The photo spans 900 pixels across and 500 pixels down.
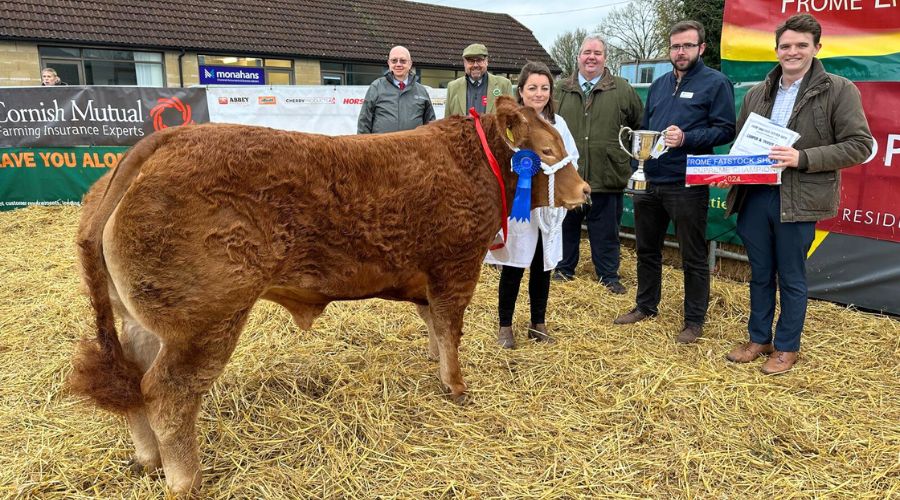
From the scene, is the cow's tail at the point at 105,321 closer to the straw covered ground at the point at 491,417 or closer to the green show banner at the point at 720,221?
the straw covered ground at the point at 491,417

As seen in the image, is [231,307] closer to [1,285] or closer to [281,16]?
[1,285]

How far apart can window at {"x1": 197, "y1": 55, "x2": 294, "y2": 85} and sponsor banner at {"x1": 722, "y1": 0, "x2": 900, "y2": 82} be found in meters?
16.2

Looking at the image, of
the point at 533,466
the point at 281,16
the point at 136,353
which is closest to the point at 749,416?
the point at 533,466

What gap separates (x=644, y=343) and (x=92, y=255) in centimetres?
363

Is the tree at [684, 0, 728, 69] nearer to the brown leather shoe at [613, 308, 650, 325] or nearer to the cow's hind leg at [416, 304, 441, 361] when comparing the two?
the brown leather shoe at [613, 308, 650, 325]

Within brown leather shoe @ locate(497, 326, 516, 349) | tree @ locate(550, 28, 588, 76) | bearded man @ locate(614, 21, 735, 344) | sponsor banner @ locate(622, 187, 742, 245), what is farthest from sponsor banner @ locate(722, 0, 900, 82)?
tree @ locate(550, 28, 588, 76)

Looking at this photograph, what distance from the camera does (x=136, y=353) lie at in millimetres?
2578

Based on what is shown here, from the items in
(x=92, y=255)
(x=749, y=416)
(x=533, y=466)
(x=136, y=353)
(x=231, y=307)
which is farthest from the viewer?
(x=749, y=416)

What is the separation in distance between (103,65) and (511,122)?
17.7m

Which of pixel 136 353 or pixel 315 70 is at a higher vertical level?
pixel 315 70

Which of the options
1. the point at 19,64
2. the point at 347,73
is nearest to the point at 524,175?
the point at 19,64

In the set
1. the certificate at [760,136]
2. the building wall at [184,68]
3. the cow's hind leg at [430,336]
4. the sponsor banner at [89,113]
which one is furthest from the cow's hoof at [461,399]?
the building wall at [184,68]

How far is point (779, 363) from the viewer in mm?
3836

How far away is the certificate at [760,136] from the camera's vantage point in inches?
138
